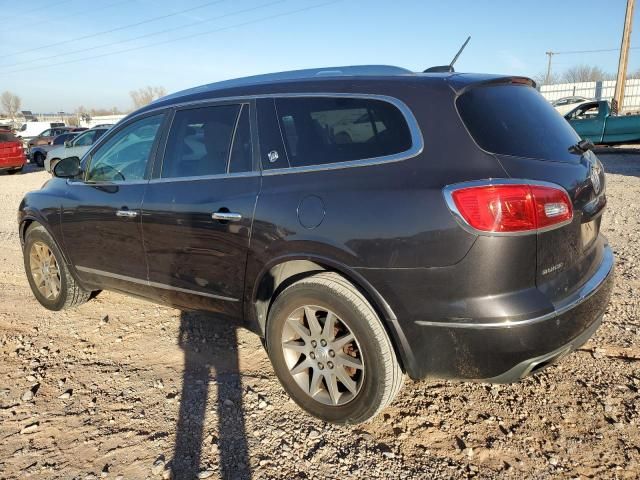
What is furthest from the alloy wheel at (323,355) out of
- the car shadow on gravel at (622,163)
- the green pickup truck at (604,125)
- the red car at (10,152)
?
the red car at (10,152)

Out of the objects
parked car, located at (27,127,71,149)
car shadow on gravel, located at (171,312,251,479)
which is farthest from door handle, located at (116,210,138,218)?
parked car, located at (27,127,71,149)

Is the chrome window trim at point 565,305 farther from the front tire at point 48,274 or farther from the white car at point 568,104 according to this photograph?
the white car at point 568,104

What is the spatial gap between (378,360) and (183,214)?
61.9 inches

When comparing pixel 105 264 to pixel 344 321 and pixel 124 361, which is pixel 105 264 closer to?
pixel 124 361

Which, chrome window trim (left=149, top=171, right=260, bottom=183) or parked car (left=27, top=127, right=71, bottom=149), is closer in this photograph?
chrome window trim (left=149, top=171, right=260, bottom=183)

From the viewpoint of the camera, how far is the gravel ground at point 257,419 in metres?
2.38

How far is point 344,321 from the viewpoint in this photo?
2.47 meters

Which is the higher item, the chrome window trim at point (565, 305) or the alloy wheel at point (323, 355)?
the chrome window trim at point (565, 305)

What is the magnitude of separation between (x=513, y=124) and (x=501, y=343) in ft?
3.54

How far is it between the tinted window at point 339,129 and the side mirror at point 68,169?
211 centimetres

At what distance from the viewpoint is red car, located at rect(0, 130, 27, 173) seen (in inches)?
691

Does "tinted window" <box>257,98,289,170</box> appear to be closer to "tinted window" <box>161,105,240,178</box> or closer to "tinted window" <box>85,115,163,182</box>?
"tinted window" <box>161,105,240,178</box>

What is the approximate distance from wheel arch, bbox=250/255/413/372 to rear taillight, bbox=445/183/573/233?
1.94ft

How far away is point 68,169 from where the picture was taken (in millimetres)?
3979
